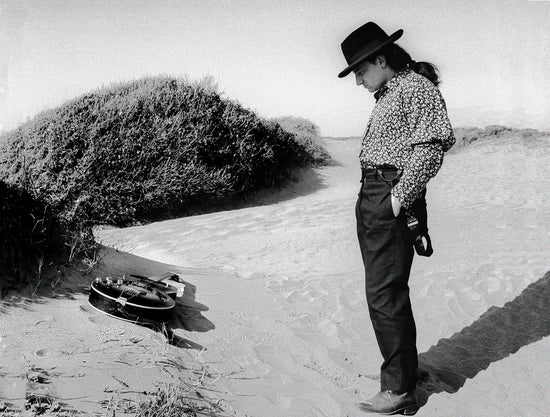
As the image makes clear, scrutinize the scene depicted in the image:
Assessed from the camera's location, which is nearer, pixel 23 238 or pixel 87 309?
pixel 87 309

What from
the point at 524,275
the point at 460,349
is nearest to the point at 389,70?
the point at 460,349

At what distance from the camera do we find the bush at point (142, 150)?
10969 mm

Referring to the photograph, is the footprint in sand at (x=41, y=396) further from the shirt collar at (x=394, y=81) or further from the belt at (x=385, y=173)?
the shirt collar at (x=394, y=81)

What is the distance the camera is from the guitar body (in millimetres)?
Result: 4023

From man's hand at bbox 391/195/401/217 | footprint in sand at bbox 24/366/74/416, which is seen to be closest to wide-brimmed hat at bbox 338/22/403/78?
man's hand at bbox 391/195/401/217

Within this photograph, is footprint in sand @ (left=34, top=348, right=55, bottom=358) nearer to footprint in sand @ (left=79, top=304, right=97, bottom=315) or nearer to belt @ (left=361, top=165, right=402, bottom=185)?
footprint in sand @ (left=79, top=304, right=97, bottom=315)

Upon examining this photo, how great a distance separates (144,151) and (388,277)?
355 inches

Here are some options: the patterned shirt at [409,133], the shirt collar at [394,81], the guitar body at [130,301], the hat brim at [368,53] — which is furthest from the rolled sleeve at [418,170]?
the guitar body at [130,301]

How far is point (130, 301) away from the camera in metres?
4.02

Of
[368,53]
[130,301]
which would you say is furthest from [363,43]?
[130,301]

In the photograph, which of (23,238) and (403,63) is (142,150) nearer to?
(23,238)

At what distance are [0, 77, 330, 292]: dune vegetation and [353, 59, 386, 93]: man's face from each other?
7579 millimetres

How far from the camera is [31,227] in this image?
185 inches

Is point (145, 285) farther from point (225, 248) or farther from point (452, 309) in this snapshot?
point (225, 248)
